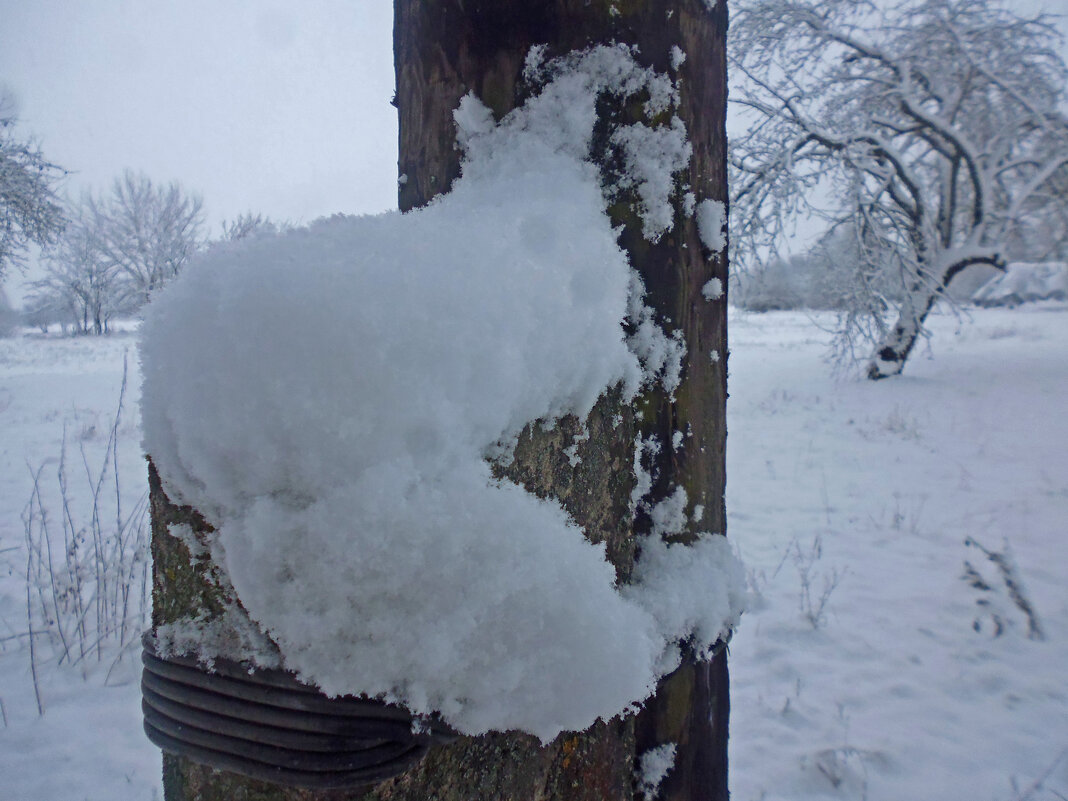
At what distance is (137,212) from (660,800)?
2949 centimetres

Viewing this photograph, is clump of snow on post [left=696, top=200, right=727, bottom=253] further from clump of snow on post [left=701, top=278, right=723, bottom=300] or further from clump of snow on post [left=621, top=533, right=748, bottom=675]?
clump of snow on post [left=621, top=533, right=748, bottom=675]

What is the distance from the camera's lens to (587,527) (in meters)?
0.80

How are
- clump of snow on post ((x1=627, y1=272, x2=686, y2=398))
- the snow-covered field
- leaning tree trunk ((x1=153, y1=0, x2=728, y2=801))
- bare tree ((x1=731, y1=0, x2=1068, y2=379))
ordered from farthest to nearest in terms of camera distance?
bare tree ((x1=731, y1=0, x2=1068, y2=379)) → the snow-covered field → clump of snow on post ((x1=627, y1=272, x2=686, y2=398)) → leaning tree trunk ((x1=153, y1=0, x2=728, y2=801))

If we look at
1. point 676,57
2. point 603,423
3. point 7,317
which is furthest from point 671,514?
point 7,317

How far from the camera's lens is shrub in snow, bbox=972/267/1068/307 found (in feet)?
69.9

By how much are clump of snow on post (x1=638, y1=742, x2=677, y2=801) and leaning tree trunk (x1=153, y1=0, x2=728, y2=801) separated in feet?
0.04

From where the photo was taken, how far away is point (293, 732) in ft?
1.91

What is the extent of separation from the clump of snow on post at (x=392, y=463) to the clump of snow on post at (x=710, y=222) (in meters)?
0.40

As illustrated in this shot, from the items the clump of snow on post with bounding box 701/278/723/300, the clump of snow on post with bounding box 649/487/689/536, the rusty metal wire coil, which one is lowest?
the rusty metal wire coil

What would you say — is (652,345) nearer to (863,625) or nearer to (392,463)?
(392,463)

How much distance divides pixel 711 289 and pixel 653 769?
2.54ft

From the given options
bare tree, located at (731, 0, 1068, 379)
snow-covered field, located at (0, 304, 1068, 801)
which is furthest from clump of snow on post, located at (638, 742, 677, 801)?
bare tree, located at (731, 0, 1068, 379)

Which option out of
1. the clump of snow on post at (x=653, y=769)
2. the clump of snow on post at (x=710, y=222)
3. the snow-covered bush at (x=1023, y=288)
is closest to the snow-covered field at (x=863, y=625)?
the clump of snow on post at (x=653, y=769)

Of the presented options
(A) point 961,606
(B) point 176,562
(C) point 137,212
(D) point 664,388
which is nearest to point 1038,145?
(A) point 961,606
